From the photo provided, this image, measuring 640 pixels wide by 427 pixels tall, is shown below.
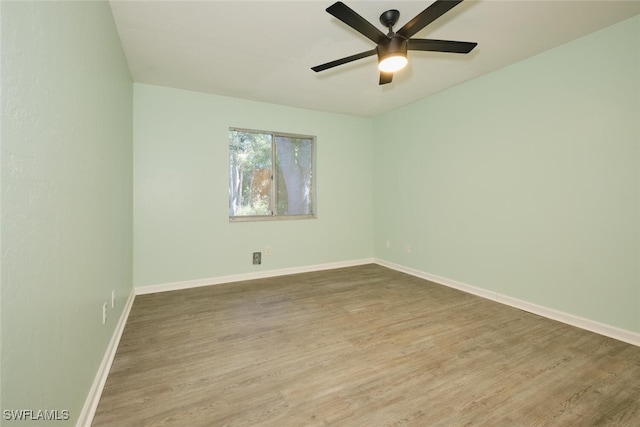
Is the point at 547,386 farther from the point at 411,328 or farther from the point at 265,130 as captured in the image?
the point at 265,130

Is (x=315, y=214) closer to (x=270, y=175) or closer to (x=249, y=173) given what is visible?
(x=270, y=175)

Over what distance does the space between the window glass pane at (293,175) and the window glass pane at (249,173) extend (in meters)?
0.17

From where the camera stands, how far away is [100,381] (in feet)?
5.50

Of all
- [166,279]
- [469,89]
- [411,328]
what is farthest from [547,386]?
[166,279]

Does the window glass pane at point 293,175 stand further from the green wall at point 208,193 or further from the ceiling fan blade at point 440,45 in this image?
the ceiling fan blade at point 440,45

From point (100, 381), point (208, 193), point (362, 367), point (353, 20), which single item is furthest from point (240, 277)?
point (353, 20)

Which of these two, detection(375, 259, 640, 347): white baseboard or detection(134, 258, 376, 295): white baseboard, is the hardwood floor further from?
detection(134, 258, 376, 295): white baseboard

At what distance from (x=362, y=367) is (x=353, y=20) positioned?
226cm

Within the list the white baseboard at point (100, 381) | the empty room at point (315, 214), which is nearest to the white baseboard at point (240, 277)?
the empty room at point (315, 214)

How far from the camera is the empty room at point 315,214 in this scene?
117 centimetres

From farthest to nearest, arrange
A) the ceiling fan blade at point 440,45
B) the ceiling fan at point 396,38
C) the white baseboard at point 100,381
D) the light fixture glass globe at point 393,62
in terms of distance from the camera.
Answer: the light fixture glass globe at point 393,62
the ceiling fan blade at point 440,45
the ceiling fan at point 396,38
the white baseboard at point 100,381

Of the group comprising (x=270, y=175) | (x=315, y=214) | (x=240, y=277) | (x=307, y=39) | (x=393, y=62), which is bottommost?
(x=240, y=277)

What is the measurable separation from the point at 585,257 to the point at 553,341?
2.70 feet

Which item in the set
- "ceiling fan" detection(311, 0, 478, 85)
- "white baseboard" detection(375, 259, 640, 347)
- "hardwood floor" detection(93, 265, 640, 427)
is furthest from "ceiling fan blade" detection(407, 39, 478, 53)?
"white baseboard" detection(375, 259, 640, 347)
